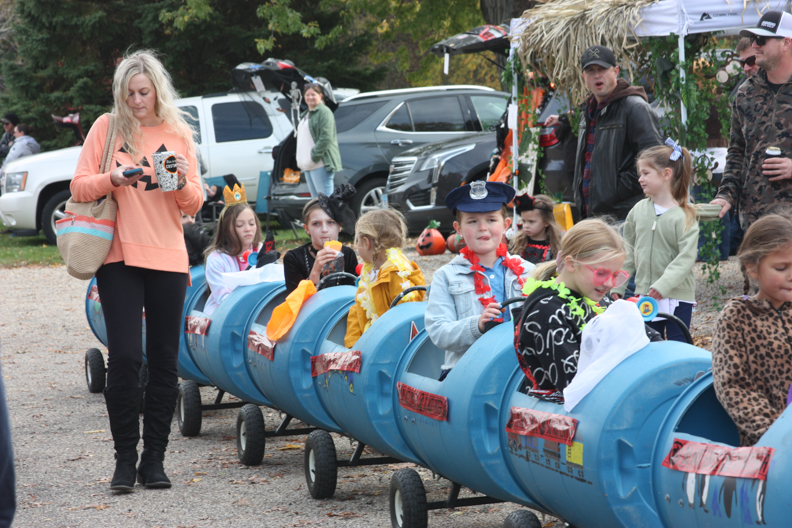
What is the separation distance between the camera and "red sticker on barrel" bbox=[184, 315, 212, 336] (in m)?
5.85

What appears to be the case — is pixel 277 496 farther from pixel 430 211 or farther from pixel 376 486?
pixel 430 211

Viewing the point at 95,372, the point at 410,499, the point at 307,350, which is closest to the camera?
the point at 410,499

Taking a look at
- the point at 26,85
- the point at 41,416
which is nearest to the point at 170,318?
the point at 41,416

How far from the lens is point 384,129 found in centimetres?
1434

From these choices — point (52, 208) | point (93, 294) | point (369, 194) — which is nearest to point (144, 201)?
point (93, 294)

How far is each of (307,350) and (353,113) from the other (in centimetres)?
1000

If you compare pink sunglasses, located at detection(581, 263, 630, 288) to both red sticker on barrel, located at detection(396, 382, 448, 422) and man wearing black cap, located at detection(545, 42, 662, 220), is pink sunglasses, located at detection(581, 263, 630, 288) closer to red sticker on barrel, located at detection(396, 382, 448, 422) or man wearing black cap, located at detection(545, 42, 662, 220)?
red sticker on barrel, located at detection(396, 382, 448, 422)

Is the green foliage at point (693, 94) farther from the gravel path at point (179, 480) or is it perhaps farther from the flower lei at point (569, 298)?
the flower lei at point (569, 298)

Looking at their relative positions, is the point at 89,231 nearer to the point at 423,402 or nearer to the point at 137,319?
the point at 137,319

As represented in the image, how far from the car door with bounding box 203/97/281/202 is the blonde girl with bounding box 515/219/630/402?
12.4 metres

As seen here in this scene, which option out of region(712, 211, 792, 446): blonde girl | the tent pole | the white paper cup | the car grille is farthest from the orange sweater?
the car grille

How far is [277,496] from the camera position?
186 inches

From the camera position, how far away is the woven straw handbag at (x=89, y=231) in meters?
4.48

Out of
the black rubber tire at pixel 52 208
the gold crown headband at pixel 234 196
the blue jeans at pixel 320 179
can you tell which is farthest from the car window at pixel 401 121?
the gold crown headband at pixel 234 196
